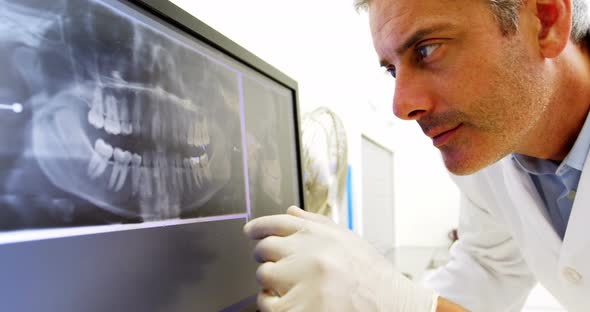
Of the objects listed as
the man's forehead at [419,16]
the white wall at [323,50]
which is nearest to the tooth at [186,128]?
the white wall at [323,50]

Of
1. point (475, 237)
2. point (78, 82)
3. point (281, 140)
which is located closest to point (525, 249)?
Answer: point (475, 237)

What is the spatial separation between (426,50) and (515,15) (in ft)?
0.51

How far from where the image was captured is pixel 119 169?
0.33 metres

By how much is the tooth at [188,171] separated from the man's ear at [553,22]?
2.09 feet

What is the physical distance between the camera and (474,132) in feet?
2.10

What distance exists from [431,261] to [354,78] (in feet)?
6.03

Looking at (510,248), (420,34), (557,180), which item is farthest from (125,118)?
(510,248)

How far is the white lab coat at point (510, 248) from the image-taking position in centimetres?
76

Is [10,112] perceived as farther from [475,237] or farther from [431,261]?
[431,261]

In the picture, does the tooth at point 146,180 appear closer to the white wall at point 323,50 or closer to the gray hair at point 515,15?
the white wall at point 323,50

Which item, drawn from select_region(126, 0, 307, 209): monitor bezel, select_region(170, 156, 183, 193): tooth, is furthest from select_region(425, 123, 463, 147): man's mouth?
select_region(170, 156, 183, 193): tooth

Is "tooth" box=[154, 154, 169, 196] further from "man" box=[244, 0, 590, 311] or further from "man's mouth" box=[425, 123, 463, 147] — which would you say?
"man's mouth" box=[425, 123, 463, 147]

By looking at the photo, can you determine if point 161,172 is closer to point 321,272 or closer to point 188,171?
point 188,171

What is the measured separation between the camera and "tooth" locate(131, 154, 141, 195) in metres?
0.35
